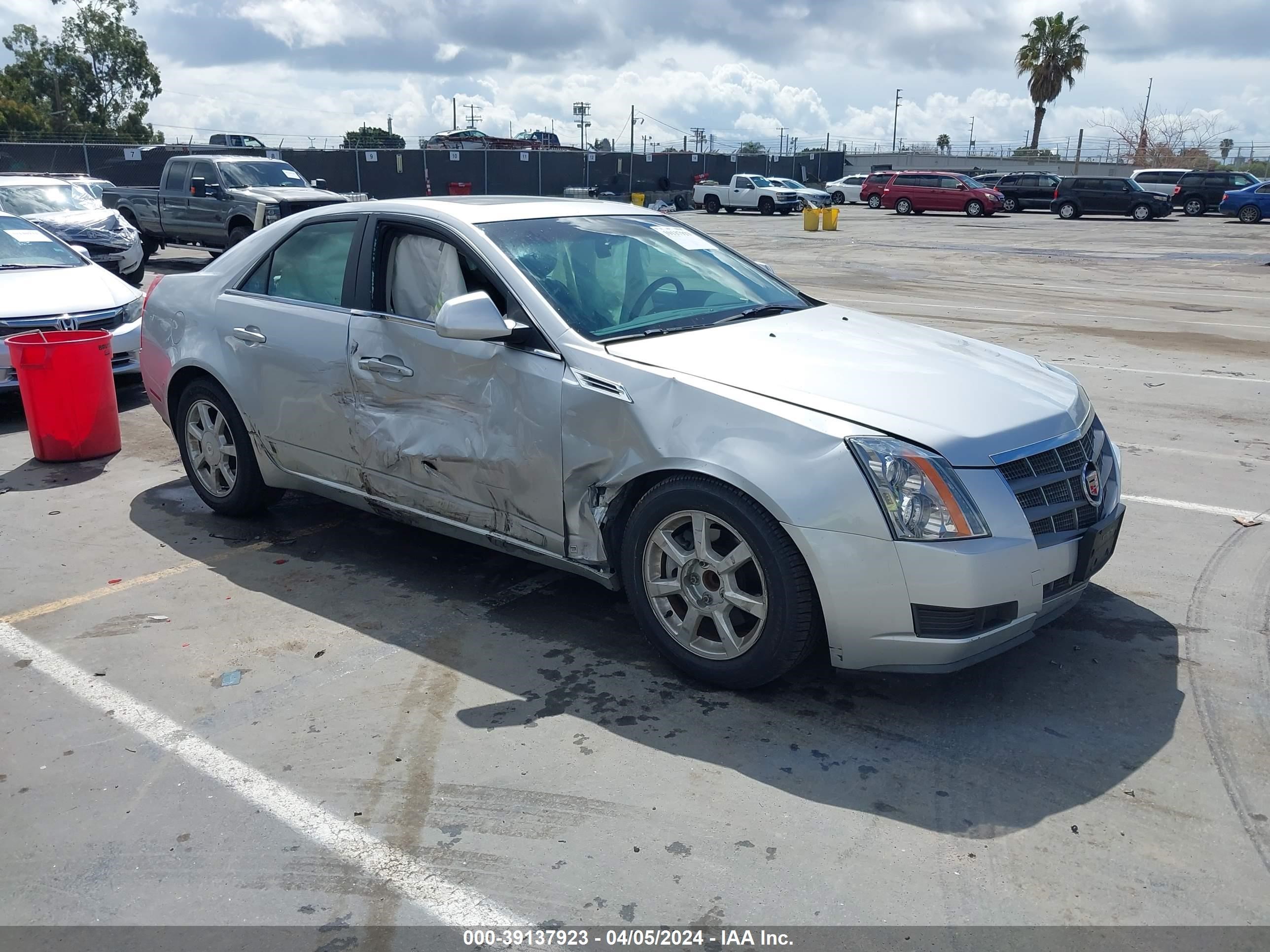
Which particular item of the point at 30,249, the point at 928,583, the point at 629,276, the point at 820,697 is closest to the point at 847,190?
the point at 30,249

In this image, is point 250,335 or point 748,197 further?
point 748,197

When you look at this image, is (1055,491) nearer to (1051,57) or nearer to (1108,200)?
(1108,200)

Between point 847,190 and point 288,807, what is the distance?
50.2 metres

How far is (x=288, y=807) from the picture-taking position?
329 centimetres

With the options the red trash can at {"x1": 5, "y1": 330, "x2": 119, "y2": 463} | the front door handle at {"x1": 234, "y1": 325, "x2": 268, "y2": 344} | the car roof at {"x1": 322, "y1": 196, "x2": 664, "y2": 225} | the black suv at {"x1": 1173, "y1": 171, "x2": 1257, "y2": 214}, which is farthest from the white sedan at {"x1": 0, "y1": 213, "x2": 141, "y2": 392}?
the black suv at {"x1": 1173, "y1": 171, "x2": 1257, "y2": 214}

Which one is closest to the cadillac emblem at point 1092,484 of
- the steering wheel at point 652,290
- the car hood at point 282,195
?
the steering wheel at point 652,290

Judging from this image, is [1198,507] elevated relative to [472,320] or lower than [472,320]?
lower

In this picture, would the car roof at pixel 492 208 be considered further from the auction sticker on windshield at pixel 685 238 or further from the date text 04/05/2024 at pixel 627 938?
the date text 04/05/2024 at pixel 627 938

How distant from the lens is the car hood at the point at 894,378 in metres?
3.59

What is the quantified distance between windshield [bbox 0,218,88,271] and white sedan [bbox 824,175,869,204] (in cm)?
4405

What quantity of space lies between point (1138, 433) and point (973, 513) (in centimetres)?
471

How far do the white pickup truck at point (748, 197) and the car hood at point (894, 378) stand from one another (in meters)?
40.7

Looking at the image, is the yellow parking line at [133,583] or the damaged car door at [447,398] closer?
the damaged car door at [447,398]

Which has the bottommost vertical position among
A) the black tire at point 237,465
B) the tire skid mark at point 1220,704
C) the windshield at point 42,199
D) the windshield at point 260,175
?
the tire skid mark at point 1220,704
